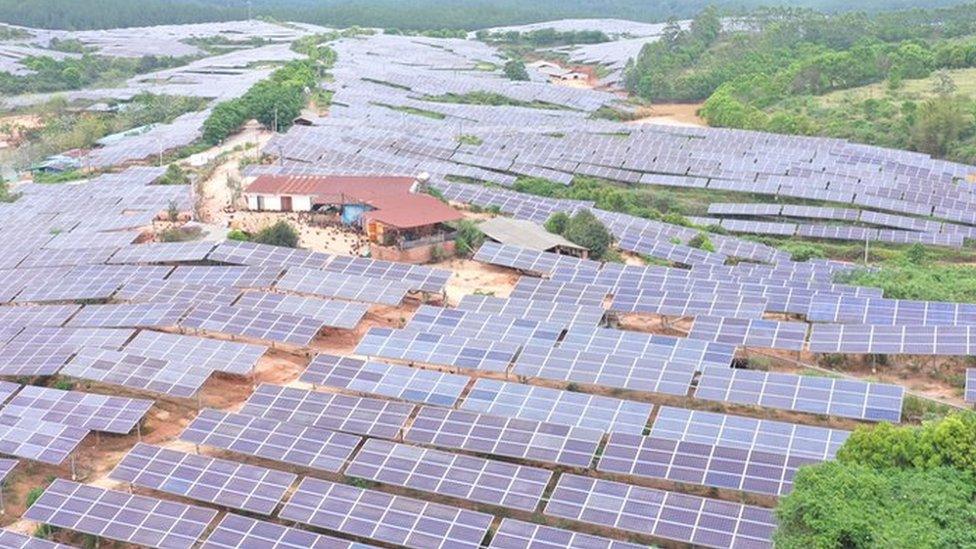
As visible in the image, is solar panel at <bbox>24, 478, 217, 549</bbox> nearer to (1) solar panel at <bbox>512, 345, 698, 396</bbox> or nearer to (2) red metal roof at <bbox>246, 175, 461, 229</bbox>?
(1) solar panel at <bbox>512, 345, 698, 396</bbox>

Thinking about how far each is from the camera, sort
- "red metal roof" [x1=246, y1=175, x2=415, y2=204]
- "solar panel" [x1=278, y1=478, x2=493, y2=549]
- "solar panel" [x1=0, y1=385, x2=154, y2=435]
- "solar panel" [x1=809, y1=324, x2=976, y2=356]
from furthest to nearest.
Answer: "red metal roof" [x1=246, y1=175, x2=415, y2=204], "solar panel" [x1=809, y1=324, x2=976, y2=356], "solar panel" [x1=0, y1=385, x2=154, y2=435], "solar panel" [x1=278, y1=478, x2=493, y2=549]

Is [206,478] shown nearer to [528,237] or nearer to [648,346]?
[648,346]

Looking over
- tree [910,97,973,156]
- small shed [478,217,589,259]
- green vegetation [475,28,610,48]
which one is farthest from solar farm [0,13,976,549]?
green vegetation [475,28,610,48]

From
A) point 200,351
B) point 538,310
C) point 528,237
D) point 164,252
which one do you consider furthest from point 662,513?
point 164,252

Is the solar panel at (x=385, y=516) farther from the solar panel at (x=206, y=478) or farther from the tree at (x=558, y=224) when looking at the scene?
the tree at (x=558, y=224)

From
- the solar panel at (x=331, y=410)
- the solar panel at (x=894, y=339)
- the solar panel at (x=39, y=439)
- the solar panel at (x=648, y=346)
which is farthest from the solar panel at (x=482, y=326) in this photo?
the solar panel at (x=39, y=439)

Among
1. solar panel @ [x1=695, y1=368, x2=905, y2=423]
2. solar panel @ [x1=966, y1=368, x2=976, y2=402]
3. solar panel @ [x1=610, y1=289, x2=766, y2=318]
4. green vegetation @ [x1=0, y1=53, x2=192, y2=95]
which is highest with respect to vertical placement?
solar panel @ [x1=966, y1=368, x2=976, y2=402]
